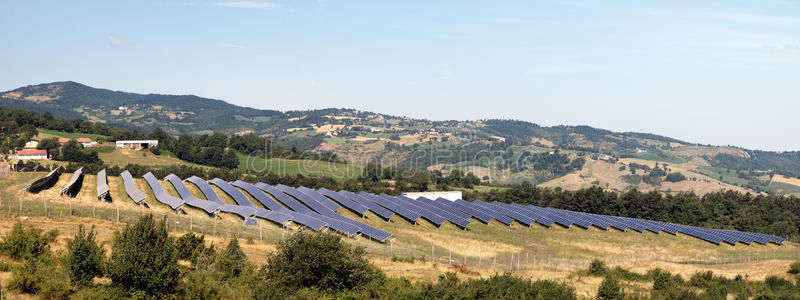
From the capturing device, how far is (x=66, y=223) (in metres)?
42.7

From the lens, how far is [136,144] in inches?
6486

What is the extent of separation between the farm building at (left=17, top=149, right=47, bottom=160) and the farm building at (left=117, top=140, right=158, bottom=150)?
31.7 metres

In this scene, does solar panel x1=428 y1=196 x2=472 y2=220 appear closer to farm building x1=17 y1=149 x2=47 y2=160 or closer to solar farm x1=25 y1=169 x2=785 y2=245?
solar farm x1=25 y1=169 x2=785 y2=245

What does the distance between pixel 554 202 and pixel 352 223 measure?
68.5 metres

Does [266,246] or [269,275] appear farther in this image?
[266,246]

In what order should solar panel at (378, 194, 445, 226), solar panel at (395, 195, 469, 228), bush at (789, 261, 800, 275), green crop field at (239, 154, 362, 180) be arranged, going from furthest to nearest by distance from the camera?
A: green crop field at (239, 154, 362, 180) → solar panel at (378, 194, 445, 226) → solar panel at (395, 195, 469, 228) → bush at (789, 261, 800, 275)

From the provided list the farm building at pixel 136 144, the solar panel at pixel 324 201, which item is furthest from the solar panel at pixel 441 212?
the farm building at pixel 136 144

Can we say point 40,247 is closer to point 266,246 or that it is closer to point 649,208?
point 266,246

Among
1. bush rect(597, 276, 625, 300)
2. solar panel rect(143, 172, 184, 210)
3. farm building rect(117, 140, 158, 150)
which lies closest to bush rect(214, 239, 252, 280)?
bush rect(597, 276, 625, 300)

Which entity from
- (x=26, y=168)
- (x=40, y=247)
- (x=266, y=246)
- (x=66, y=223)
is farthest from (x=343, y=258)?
(x=26, y=168)

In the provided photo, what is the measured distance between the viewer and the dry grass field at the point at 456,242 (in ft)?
141

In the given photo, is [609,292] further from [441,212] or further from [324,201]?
[324,201]

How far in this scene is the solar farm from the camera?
2443 inches

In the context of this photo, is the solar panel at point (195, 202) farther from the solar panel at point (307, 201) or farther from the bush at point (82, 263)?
the bush at point (82, 263)
